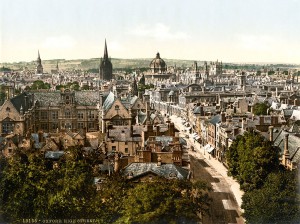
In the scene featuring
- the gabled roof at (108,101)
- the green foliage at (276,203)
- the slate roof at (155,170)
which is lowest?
the green foliage at (276,203)

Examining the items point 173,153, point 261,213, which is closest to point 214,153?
point 173,153

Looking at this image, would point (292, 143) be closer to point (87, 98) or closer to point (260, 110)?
point (260, 110)

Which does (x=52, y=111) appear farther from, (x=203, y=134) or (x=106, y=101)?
(x=203, y=134)

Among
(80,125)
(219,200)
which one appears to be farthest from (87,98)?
(219,200)

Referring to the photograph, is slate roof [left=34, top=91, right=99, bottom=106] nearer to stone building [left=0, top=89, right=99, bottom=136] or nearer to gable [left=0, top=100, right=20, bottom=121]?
stone building [left=0, top=89, right=99, bottom=136]

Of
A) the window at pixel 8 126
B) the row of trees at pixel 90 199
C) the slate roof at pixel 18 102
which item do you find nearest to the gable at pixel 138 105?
the slate roof at pixel 18 102

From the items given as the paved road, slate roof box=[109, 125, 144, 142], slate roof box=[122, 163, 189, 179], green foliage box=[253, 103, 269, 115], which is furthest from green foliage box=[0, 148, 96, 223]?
green foliage box=[253, 103, 269, 115]

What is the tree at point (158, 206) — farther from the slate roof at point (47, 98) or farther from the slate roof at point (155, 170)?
the slate roof at point (47, 98)
